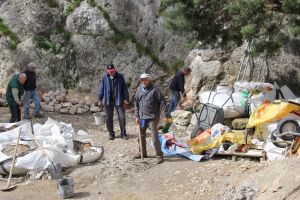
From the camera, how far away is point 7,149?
8.52m

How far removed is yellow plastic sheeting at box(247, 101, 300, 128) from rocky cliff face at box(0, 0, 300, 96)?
20.9 ft

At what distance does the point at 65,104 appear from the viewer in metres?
13.9

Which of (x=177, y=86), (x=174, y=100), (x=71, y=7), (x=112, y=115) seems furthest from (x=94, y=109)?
(x=71, y=7)

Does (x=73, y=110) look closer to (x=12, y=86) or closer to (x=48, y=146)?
(x=12, y=86)

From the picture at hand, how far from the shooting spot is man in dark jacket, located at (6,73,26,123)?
36.4ft

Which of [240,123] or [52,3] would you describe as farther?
[52,3]

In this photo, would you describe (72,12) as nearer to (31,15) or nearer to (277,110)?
(31,15)

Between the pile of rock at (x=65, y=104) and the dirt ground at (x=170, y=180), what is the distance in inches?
186

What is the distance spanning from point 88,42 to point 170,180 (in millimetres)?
9485

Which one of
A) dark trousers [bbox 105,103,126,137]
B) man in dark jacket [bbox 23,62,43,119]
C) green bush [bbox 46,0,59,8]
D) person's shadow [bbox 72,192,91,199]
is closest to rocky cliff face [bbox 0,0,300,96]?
green bush [bbox 46,0,59,8]

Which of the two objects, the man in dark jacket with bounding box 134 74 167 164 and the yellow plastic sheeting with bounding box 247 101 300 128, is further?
the yellow plastic sheeting with bounding box 247 101 300 128

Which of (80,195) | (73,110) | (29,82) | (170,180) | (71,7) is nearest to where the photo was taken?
(80,195)

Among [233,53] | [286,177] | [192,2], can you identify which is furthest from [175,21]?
[286,177]

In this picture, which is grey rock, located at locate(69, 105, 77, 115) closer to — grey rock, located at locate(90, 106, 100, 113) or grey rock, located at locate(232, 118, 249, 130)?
grey rock, located at locate(90, 106, 100, 113)
